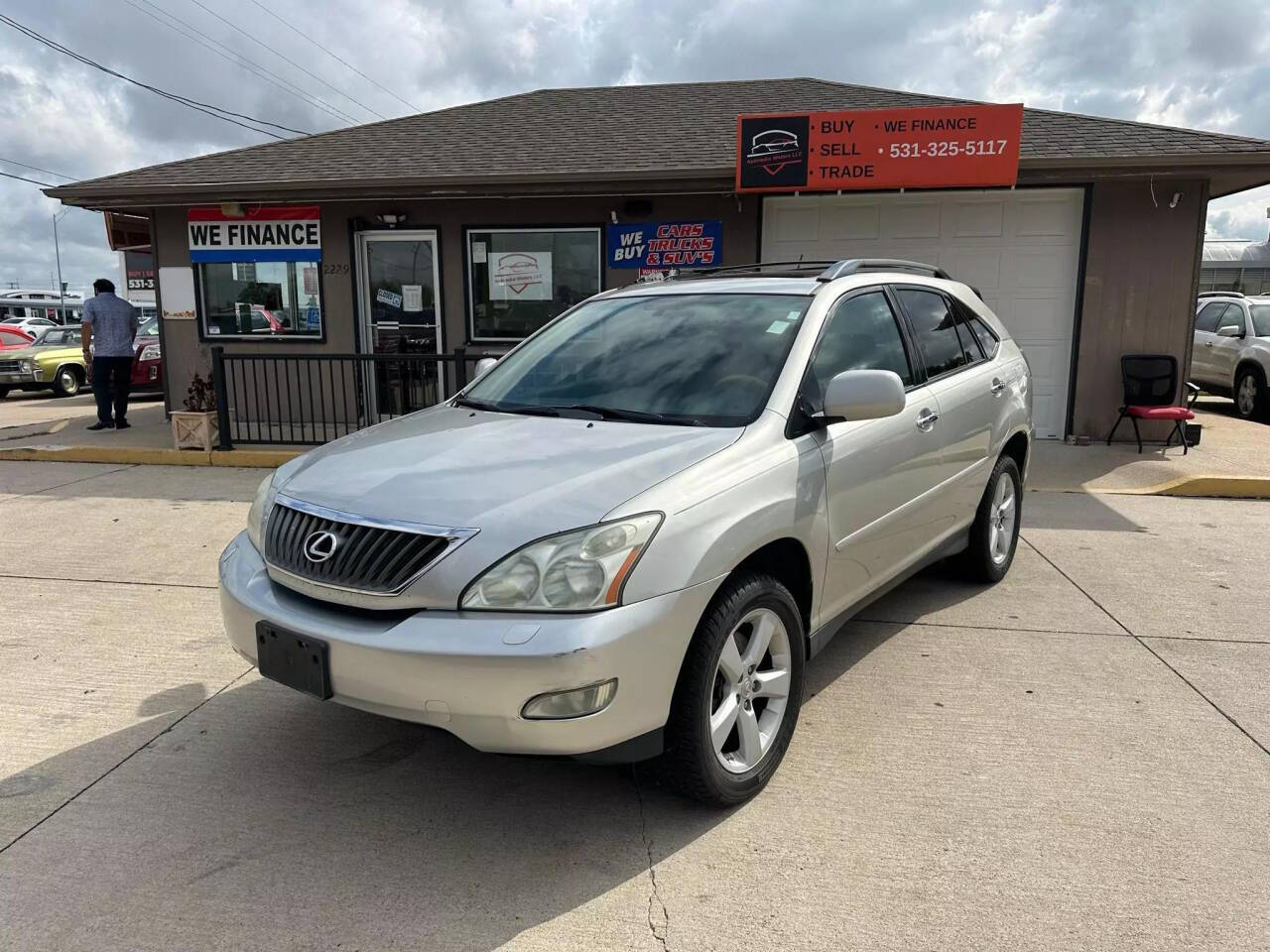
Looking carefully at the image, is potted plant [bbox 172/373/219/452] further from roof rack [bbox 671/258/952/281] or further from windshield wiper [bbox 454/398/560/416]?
roof rack [bbox 671/258/952/281]

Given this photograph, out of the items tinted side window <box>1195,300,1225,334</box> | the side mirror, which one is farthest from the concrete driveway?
tinted side window <box>1195,300,1225,334</box>

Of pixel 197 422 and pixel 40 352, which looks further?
pixel 40 352

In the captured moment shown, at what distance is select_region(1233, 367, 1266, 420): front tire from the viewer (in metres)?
12.0

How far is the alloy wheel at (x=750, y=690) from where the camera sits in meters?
2.80

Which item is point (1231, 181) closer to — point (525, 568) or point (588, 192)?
point (588, 192)

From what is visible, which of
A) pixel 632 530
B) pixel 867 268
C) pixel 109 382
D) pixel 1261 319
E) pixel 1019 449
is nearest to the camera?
pixel 632 530

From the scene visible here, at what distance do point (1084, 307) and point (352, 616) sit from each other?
29.2ft

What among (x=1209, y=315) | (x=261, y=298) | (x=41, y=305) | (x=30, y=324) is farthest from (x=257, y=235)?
(x=41, y=305)

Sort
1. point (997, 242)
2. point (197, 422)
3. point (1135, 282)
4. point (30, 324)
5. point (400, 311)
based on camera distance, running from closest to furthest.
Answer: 1. point (197, 422)
2. point (1135, 282)
3. point (997, 242)
4. point (400, 311)
5. point (30, 324)

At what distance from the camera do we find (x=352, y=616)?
2.63 m

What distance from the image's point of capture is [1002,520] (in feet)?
17.0

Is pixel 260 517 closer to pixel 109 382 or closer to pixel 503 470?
pixel 503 470

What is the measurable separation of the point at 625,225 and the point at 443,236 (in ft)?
6.88

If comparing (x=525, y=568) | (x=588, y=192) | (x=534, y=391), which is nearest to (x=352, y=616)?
(x=525, y=568)
